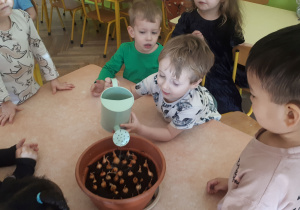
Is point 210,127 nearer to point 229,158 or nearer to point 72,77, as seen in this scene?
point 229,158

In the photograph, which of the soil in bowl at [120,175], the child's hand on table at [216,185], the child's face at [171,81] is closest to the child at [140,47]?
the child's face at [171,81]

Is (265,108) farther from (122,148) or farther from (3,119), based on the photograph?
(3,119)

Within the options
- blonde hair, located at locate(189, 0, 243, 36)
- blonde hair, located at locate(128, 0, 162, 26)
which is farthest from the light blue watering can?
blonde hair, located at locate(189, 0, 243, 36)

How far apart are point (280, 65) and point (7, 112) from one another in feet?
3.18

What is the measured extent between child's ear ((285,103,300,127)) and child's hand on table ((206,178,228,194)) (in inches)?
11.7

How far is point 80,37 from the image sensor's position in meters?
3.87

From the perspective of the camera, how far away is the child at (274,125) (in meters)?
0.51

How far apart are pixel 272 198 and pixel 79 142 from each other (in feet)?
2.11

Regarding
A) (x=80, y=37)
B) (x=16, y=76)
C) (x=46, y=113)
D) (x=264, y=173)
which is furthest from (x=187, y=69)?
(x=80, y=37)

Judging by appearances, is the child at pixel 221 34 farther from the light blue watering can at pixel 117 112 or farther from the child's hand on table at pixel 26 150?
the child's hand on table at pixel 26 150

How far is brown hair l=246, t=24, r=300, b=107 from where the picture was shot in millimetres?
495

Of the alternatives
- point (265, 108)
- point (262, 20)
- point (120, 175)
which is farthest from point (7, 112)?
point (262, 20)

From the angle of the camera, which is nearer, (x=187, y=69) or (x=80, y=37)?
(x=187, y=69)

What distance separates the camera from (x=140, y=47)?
55.7 inches
